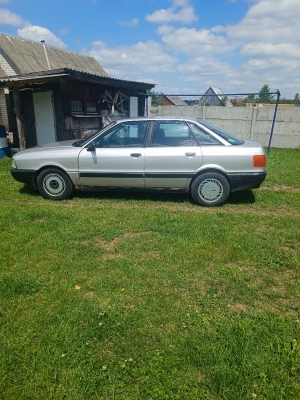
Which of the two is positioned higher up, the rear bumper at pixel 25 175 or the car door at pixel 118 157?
the car door at pixel 118 157

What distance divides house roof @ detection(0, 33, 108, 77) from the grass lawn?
11.8 metres

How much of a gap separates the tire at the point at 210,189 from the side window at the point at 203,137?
21.5 inches

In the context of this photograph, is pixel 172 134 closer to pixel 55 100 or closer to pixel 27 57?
pixel 55 100

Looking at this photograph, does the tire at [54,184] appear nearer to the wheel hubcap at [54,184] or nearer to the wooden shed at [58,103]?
the wheel hubcap at [54,184]

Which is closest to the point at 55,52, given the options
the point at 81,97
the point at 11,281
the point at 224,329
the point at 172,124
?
the point at 81,97

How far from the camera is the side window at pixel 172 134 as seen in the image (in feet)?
15.9

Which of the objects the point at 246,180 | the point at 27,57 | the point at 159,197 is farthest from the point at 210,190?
the point at 27,57

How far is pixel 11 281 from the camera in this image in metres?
2.80

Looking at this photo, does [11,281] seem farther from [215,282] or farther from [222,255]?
[222,255]

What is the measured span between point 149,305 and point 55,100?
8.67 meters

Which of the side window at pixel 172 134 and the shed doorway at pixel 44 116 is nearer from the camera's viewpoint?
the side window at pixel 172 134

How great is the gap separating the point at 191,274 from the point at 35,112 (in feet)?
30.3

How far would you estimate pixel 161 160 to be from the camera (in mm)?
4809

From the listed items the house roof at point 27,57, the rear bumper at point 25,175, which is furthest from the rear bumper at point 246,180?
the house roof at point 27,57
